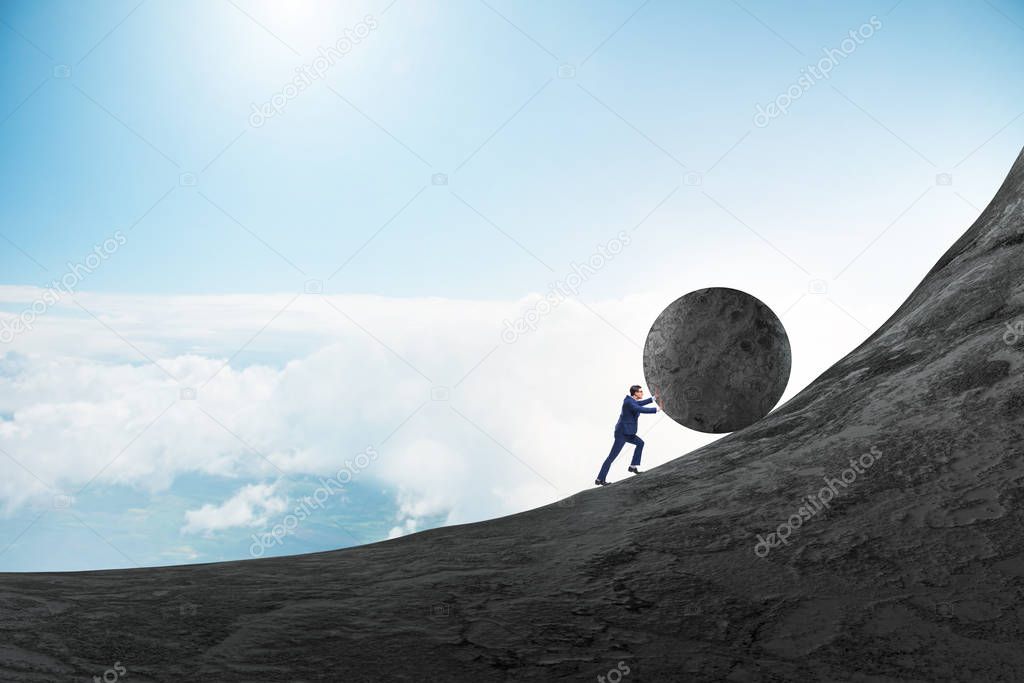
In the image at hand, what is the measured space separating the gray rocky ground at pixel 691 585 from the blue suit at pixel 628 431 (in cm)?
615

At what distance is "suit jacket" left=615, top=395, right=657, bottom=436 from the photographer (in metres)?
10.2

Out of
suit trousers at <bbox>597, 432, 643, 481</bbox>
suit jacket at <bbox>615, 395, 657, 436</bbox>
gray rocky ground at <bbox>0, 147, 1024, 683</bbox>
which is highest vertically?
suit jacket at <bbox>615, 395, 657, 436</bbox>

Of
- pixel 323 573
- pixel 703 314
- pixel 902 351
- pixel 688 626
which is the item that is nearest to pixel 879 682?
pixel 688 626

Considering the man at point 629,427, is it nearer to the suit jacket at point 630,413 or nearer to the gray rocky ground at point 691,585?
the suit jacket at point 630,413

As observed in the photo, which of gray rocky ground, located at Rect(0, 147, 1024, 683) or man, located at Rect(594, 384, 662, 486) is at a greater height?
man, located at Rect(594, 384, 662, 486)

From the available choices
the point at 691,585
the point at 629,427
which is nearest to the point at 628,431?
the point at 629,427

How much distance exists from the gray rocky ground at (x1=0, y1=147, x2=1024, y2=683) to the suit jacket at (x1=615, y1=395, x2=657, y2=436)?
613 cm

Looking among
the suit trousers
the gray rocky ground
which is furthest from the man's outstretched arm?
the gray rocky ground

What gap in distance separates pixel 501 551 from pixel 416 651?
3.32ft

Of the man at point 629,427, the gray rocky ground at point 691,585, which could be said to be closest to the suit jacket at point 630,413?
the man at point 629,427

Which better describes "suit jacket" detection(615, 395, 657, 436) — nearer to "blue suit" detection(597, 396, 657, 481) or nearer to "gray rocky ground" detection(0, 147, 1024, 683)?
"blue suit" detection(597, 396, 657, 481)

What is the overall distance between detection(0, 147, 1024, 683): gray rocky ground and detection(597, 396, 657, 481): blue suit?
6150 mm

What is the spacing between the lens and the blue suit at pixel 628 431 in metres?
10.2

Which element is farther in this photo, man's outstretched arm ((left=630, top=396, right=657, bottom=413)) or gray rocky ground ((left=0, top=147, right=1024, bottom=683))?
man's outstretched arm ((left=630, top=396, right=657, bottom=413))
